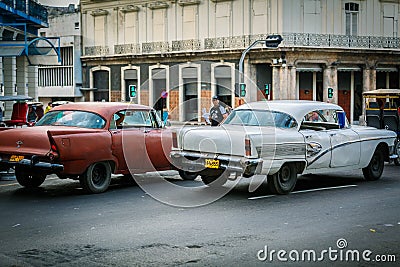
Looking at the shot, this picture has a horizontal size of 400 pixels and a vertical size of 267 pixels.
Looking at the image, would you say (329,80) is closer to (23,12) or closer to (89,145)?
(23,12)

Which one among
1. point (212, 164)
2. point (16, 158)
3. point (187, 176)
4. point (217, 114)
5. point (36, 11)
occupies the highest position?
→ point (36, 11)

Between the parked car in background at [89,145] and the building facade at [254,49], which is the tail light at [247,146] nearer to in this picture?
the parked car in background at [89,145]

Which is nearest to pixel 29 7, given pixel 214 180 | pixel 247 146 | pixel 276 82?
pixel 276 82

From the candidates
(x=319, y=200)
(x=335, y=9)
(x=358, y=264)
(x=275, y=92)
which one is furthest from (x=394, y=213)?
(x=335, y=9)

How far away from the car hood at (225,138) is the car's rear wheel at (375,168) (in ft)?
10.6

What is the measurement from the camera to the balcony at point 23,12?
1076 inches

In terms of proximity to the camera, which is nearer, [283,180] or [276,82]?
[283,180]

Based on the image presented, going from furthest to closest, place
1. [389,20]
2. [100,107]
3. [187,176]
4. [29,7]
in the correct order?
[389,20]
[29,7]
[187,176]
[100,107]

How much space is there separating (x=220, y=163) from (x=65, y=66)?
42092 millimetres

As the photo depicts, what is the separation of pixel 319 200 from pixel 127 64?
3856 centimetres

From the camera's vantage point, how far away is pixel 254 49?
4231 cm

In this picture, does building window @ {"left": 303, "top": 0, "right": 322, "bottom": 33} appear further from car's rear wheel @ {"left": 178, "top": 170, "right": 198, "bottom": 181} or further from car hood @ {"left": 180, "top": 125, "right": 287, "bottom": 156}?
car hood @ {"left": 180, "top": 125, "right": 287, "bottom": 156}

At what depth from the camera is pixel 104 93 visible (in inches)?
2013

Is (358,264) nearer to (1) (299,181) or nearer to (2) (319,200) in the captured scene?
(2) (319,200)
